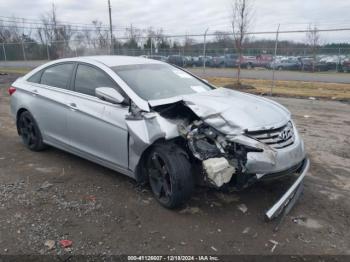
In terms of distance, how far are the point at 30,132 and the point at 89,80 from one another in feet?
5.89

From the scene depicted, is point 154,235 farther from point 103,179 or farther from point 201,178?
point 103,179

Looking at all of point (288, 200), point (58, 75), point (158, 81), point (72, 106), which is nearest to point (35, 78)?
point (58, 75)

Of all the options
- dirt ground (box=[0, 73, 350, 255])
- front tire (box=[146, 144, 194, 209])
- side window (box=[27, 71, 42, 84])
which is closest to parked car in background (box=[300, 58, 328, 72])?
dirt ground (box=[0, 73, 350, 255])

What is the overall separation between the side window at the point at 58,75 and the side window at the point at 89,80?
25 centimetres

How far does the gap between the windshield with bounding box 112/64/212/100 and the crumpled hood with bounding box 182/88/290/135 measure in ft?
1.22

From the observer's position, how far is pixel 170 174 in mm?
3646

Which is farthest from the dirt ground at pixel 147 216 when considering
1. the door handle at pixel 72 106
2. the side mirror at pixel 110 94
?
the side mirror at pixel 110 94

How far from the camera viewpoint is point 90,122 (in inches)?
177

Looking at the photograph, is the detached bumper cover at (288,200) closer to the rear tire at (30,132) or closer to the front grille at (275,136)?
the front grille at (275,136)

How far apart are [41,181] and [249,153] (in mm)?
2878

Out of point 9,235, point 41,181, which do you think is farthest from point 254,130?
point 41,181

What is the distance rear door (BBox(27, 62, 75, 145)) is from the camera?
16.5 feet

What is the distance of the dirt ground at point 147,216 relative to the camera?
10.7 ft

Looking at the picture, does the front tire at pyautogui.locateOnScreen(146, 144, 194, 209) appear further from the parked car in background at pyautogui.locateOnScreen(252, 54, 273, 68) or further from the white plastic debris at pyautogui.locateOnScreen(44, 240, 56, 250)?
the parked car in background at pyautogui.locateOnScreen(252, 54, 273, 68)
